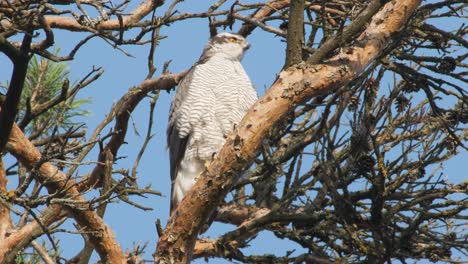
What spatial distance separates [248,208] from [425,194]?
56.2 inches

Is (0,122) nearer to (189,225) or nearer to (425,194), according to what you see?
(189,225)

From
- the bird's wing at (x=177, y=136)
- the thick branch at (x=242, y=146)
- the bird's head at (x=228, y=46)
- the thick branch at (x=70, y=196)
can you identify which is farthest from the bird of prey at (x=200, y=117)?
the thick branch at (x=242, y=146)

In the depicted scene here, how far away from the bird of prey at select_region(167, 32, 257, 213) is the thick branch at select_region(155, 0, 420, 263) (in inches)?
97.2

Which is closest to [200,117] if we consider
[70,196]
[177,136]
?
[177,136]

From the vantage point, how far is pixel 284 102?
385 centimetres

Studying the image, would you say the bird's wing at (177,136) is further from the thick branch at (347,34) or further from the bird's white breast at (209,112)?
the thick branch at (347,34)

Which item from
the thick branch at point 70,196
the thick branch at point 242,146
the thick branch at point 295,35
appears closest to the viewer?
the thick branch at point 242,146

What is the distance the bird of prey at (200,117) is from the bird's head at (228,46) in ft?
1.58

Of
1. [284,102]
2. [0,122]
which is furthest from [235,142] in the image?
[0,122]

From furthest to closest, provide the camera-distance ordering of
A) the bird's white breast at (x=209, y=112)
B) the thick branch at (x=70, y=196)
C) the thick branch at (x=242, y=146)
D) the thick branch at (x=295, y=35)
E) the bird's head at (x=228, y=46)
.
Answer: the bird's head at (x=228, y=46)
the bird's white breast at (x=209, y=112)
the thick branch at (x=70, y=196)
the thick branch at (x=295, y=35)
the thick branch at (x=242, y=146)

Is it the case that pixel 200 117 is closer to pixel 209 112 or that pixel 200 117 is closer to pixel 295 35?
pixel 209 112

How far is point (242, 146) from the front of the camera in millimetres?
3770

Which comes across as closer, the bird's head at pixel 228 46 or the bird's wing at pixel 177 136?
the bird's wing at pixel 177 136

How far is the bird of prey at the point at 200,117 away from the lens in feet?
21.2
